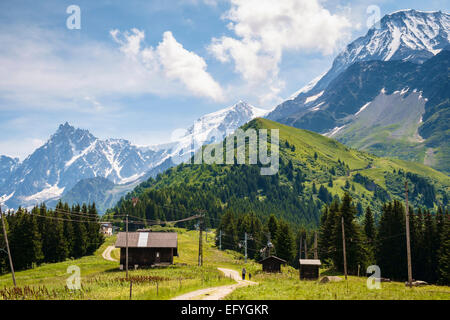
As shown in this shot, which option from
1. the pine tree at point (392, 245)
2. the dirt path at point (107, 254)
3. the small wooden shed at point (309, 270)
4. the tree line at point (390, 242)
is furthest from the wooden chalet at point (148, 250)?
the pine tree at point (392, 245)

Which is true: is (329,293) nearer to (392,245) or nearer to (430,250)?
(392,245)

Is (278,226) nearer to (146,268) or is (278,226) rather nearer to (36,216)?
(146,268)

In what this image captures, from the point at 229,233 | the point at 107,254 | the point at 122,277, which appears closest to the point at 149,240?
the point at 122,277

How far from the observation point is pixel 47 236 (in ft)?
283

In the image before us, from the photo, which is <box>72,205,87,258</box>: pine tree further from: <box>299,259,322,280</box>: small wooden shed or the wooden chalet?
<box>299,259,322,280</box>: small wooden shed

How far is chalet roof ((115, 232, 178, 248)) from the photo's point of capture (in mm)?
76875

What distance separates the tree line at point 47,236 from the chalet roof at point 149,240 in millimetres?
19160

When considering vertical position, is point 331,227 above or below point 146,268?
above

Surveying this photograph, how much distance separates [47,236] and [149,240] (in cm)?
2677

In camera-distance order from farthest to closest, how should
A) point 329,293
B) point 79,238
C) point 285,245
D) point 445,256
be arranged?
point 79,238 → point 285,245 → point 445,256 → point 329,293

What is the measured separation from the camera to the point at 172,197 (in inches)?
7820

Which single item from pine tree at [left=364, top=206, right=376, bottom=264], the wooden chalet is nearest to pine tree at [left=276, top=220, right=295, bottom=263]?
pine tree at [left=364, top=206, right=376, bottom=264]
